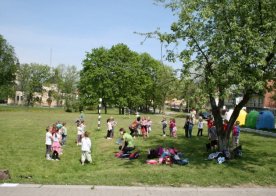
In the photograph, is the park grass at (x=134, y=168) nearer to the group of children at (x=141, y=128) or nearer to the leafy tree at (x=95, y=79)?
the group of children at (x=141, y=128)

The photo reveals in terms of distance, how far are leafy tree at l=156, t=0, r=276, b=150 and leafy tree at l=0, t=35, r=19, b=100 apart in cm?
7067

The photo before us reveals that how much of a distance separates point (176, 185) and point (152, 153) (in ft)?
15.9

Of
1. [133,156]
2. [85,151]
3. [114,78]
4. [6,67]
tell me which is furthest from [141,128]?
[6,67]

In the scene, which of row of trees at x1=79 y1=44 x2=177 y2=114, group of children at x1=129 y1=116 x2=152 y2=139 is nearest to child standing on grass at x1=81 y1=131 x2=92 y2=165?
group of children at x1=129 y1=116 x2=152 y2=139

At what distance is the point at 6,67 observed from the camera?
81.2m

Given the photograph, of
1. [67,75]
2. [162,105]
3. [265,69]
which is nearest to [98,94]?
[162,105]

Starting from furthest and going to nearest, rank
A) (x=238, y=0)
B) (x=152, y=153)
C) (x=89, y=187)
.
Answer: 1. (x=152, y=153)
2. (x=238, y=0)
3. (x=89, y=187)

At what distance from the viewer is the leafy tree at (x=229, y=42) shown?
45.5 ft

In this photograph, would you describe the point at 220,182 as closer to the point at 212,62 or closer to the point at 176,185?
the point at 176,185

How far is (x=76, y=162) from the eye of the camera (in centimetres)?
1673

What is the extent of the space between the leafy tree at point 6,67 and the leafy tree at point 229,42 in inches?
2782

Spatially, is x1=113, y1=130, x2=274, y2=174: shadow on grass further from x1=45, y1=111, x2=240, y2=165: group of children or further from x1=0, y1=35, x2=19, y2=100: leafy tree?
x1=0, y1=35, x2=19, y2=100: leafy tree

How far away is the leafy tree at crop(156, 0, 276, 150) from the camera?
13883mm

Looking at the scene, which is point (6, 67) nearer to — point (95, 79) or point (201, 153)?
point (95, 79)
